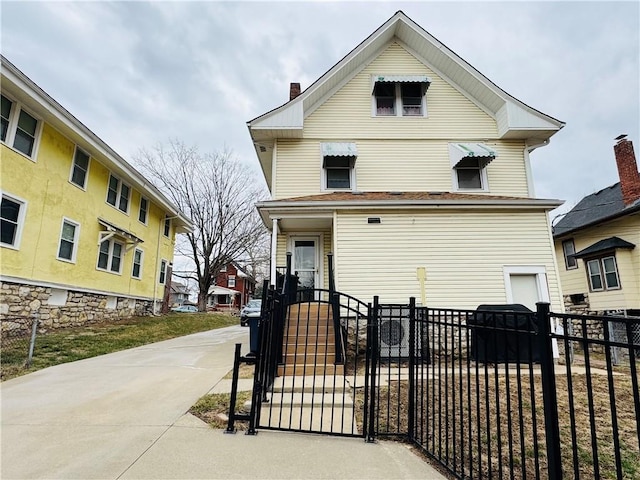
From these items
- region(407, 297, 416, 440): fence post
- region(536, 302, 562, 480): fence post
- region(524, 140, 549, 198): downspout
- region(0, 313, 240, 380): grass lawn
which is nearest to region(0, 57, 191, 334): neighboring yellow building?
region(0, 313, 240, 380): grass lawn

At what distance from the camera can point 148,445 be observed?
10.2 feet

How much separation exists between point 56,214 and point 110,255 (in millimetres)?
3203

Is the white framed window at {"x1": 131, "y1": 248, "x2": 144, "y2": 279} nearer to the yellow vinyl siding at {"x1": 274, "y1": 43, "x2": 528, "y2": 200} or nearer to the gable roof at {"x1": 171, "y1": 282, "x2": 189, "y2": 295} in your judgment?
the yellow vinyl siding at {"x1": 274, "y1": 43, "x2": 528, "y2": 200}

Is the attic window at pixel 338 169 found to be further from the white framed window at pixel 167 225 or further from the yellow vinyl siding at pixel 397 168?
the white framed window at pixel 167 225

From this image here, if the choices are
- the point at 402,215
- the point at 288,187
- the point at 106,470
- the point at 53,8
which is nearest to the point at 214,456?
the point at 106,470

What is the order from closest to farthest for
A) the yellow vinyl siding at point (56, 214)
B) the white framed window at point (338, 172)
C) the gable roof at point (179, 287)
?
the yellow vinyl siding at point (56, 214), the white framed window at point (338, 172), the gable roof at point (179, 287)

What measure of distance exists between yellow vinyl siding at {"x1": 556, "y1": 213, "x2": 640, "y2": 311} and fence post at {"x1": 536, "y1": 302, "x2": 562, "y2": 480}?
15379 mm

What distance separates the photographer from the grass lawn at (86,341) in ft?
21.2

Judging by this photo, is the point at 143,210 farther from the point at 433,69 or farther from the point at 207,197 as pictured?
the point at 433,69

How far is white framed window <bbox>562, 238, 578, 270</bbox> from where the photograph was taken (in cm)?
1581

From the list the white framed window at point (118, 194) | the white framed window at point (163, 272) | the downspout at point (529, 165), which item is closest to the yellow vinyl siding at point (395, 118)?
the downspout at point (529, 165)

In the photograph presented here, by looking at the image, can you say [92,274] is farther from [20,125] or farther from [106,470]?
[106,470]

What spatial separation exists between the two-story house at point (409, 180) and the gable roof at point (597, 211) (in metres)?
5.97

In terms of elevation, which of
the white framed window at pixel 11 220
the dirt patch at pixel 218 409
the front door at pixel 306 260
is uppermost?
the white framed window at pixel 11 220
